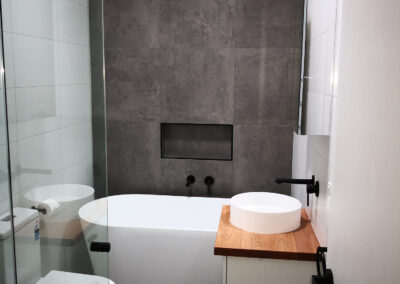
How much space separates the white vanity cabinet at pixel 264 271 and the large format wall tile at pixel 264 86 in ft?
5.51

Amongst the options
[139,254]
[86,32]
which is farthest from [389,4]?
[139,254]

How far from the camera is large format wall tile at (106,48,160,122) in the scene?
3.89 metres

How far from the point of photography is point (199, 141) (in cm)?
403

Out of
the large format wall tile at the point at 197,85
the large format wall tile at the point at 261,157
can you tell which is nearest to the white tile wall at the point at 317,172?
the large format wall tile at the point at 261,157

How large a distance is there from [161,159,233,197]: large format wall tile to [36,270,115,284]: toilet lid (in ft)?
7.22

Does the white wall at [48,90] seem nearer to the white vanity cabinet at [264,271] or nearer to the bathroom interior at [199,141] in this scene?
the bathroom interior at [199,141]

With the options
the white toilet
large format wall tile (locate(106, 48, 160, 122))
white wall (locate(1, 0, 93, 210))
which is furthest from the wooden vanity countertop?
large format wall tile (locate(106, 48, 160, 122))

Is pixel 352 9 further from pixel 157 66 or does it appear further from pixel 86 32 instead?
pixel 157 66

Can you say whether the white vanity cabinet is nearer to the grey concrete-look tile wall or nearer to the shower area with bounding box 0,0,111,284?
the shower area with bounding box 0,0,111,284

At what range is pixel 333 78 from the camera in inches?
75.2

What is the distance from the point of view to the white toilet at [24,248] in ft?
3.96

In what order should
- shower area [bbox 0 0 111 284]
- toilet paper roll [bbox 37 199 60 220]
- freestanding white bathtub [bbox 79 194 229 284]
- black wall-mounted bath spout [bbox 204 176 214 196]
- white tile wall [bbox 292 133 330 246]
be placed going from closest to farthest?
1. shower area [bbox 0 0 111 284]
2. toilet paper roll [bbox 37 199 60 220]
3. white tile wall [bbox 292 133 330 246]
4. freestanding white bathtub [bbox 79 194 229 284]
5. black wall-mounted bath spout [bbox 204 176 214 196]

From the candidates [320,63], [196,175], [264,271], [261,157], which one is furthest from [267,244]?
[196,175]

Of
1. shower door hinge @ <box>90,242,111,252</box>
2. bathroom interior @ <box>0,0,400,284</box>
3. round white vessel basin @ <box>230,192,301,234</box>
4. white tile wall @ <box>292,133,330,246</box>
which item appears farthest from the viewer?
round white vessel basin @ <box>230,192,301,234</box>
